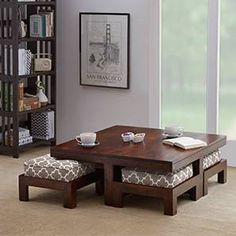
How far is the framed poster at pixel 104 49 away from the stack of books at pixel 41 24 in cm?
32

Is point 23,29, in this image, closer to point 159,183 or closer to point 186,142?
point 186,142

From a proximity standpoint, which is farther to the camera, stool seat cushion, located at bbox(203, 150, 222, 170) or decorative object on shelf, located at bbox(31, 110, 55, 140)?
decorative object on shelf, located at bbox(31, 110, 55, 140)

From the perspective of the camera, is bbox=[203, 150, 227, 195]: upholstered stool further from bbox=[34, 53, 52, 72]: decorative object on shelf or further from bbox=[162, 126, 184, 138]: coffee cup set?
bbox=[34, 53, 52, 72]: decorative object on shelf

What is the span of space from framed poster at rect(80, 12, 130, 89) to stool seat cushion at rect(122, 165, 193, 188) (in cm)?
192

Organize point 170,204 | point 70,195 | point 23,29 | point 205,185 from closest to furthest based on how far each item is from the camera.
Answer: point 170,204
point 70,195
point 205,185
point 23,29

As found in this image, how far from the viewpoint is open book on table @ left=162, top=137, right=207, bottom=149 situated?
17.2ft

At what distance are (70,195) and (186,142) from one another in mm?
971

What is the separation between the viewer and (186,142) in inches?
209

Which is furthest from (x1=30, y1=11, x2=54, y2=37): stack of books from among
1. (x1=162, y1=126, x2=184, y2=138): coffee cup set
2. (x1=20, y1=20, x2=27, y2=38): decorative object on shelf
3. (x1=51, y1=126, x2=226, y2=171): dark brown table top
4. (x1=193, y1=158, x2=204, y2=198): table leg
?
(x1=193, y1=158, x2=204, y2=198): table leg

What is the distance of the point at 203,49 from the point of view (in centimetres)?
638

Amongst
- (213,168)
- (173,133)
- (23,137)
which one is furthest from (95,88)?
(213,168)

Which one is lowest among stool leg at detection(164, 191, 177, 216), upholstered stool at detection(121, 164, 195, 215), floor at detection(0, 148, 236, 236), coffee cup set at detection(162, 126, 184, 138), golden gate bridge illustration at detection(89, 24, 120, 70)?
floor at detection(0, 148, 236, 236)

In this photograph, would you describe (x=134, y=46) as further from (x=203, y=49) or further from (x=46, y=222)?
(x=46, y=222)

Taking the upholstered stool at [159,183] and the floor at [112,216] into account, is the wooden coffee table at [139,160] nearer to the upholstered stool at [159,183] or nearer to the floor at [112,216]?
the upholstered stool at [159,183]
